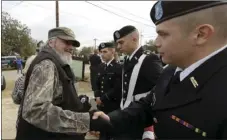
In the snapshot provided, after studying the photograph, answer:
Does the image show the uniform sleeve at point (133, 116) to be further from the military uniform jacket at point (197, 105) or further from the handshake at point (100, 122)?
the military uniform jacket at point (197, 105)

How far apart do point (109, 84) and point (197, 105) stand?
3902mm

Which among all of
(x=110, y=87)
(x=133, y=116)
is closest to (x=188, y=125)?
(x=133, y=116)

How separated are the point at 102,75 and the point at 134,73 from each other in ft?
7.32

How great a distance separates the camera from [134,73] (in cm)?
335

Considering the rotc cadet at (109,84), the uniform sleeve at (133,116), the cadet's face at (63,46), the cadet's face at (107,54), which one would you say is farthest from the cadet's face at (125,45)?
the cadet's face at (107,54)

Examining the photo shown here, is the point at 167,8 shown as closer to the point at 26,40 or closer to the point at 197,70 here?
the point at 197,70

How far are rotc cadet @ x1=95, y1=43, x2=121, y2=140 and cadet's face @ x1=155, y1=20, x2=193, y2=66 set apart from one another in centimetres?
273

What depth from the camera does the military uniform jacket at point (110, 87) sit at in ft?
14.1

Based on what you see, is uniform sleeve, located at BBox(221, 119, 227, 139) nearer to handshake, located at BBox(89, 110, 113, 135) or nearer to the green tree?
handshake, located at BBox(89, 110, 113, 135)

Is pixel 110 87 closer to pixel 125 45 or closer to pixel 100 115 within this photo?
pixel 125 45

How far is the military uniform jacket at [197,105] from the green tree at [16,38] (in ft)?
122

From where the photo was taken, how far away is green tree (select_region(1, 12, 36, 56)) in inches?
1459

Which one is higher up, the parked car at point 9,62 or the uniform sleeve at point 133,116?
the uniform sleeve at point 133,116

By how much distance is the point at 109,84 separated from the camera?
518 cm
